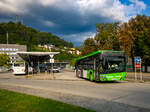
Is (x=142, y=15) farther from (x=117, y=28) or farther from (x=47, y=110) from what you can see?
(x=47, y=110)

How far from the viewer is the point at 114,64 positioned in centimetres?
1535

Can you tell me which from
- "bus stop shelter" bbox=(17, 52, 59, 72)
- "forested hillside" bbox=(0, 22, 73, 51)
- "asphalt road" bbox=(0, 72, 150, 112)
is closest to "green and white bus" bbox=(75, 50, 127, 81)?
"asphalt road" bbox=(0, 72, 150, 112)

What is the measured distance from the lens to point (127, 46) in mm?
37500

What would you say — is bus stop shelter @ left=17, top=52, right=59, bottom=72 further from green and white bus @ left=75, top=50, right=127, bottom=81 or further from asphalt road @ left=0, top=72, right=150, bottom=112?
asphalt road @ left=0, top=72, right=150, bottom=112

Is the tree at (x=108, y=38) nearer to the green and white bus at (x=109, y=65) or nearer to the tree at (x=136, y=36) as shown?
the tree at (x=136, y=36)

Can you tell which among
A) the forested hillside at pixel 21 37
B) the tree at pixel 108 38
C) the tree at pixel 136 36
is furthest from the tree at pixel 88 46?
the forested hillside at pixel 21 37

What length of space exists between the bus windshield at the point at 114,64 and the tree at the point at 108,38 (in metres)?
27.1

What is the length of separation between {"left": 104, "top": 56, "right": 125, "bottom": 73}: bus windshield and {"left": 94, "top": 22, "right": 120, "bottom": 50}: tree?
27.1 meters

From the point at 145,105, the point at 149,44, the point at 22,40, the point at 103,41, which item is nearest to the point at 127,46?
the point at 149,44

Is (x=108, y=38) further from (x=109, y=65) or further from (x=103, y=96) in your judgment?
(x=103, y=96)

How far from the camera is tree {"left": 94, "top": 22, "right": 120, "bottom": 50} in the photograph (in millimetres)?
43478

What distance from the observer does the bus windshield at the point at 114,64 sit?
15124 mm

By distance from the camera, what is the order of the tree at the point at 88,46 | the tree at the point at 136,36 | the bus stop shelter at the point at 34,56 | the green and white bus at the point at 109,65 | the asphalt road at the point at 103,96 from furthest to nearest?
the tree at the point at 88,46 → the tree at the point at 136,36 → the bus stop shelter at the point at 34,56 → the green and white bus at the point at 109,65 → the asphalt road at the point at 103,96

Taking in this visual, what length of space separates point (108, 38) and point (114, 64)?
99.6 ft
